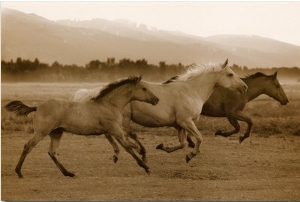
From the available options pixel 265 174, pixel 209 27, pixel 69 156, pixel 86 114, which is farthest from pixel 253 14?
pixel 69 156

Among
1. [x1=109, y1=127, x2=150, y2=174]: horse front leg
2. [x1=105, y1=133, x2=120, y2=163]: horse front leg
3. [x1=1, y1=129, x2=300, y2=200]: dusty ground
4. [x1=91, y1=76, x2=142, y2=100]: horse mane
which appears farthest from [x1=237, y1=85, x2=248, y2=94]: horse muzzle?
[x1=105, y1=133, x2=120, y2=163]: horse front leg

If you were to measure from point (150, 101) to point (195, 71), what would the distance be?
2.25ft

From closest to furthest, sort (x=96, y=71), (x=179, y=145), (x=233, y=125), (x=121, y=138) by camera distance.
A: 1. (x=121, y=138)
2. (x=179, y=145)
3. (x=96, y=71)
4. (x=233, y=125)

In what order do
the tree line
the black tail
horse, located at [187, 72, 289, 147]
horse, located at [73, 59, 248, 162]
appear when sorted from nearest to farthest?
the black tail → horse, located at [73, 59, 248, 162] → the tree line → horse, located at [187, 72, 289, 147]

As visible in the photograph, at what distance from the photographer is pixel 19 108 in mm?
5848

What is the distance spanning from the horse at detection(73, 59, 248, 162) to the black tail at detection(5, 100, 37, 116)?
100cm

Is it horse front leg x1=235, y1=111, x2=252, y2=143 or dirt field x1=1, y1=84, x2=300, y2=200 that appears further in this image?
horse front leg x1=235, y1=111, x2=252, y2=143

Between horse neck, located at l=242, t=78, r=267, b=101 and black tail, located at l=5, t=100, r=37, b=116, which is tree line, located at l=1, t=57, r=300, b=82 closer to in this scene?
horse neck, located at l=242, t=78, r=267, b=101

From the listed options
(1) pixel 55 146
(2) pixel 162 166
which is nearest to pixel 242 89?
(2) pixel 162 166

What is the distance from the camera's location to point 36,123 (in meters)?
5.76

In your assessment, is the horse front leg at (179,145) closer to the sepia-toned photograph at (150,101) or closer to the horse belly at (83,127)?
the sepia-toned photograph at (150,101)

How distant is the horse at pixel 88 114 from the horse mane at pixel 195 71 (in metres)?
0.45

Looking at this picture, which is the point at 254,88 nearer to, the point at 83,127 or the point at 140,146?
the point at 140,146

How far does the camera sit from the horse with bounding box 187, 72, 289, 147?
6.16 meters
